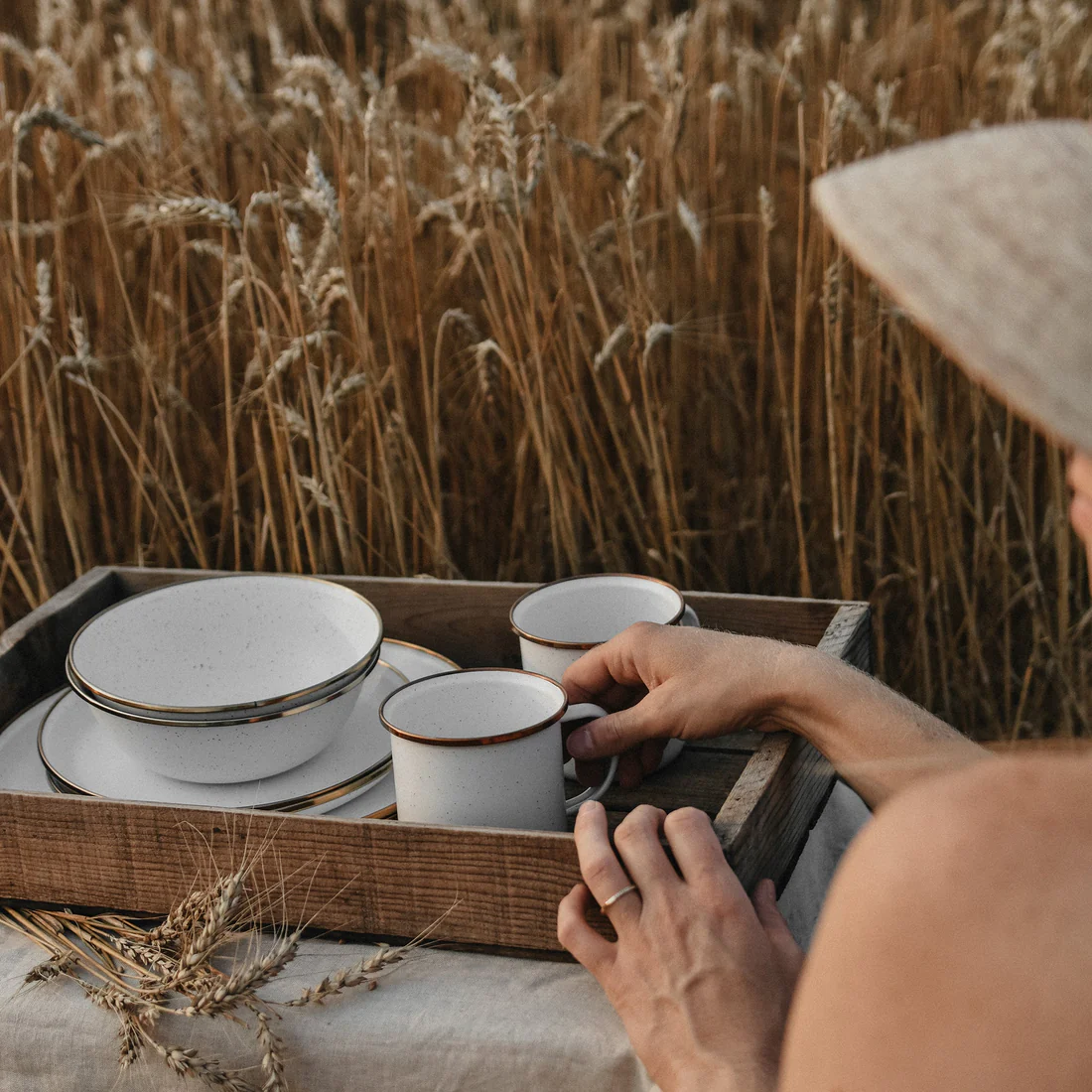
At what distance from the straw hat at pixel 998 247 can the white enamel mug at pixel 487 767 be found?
41 cm

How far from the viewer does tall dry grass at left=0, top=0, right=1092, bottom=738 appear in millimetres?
1287

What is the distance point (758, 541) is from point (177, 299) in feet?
2.81

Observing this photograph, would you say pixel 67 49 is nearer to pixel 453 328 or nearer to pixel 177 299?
pixel 177 299

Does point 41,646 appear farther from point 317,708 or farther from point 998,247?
point 998,247

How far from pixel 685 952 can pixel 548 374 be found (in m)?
0.78

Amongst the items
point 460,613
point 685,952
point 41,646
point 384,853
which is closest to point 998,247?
point 685,952

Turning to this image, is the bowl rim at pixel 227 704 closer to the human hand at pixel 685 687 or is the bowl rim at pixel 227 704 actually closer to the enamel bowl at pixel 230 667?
the enamel bowl at pixel 230 667

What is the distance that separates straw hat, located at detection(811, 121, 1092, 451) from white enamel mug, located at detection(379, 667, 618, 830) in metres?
0.41

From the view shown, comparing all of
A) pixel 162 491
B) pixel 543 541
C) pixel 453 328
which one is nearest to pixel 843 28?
pixel 453 328

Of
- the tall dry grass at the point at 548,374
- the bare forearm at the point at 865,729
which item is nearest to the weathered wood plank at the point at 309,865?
the bare forearm at the point at 865,729

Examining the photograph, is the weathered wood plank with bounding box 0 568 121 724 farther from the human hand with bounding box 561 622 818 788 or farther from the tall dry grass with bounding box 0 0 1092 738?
the human hand with bounding box 561 622 818 788

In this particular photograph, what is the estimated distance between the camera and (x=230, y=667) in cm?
105

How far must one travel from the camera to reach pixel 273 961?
0.68 meters

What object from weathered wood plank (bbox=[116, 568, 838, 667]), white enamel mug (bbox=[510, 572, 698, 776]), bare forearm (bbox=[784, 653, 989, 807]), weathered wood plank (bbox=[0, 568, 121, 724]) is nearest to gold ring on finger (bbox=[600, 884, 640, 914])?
bare forearm (bbox=[784, 653, 989, 807])
